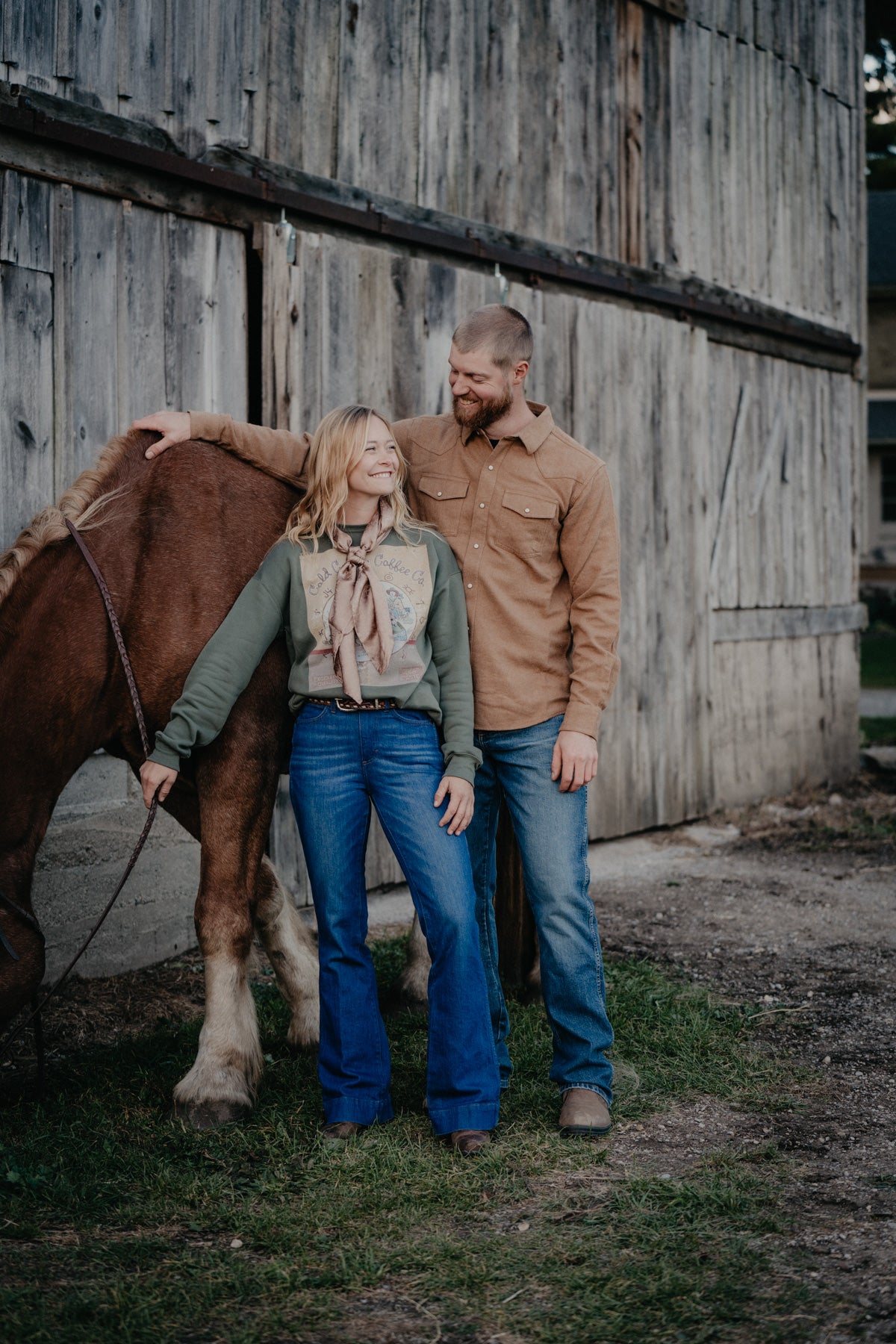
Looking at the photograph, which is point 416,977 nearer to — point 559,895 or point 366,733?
point 559,895

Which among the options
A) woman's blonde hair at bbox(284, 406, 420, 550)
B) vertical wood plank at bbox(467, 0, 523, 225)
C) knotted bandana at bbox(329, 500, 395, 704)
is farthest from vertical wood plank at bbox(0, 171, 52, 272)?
vertical wood plank at bbox(467, 0, 523, 225)

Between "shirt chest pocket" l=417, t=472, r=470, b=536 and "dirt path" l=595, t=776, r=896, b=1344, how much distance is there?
153 cm

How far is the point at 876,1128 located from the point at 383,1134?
3.90 ft

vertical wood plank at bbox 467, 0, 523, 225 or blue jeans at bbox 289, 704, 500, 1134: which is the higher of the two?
vertical wood plank at bbox 467, 0, 523, 225

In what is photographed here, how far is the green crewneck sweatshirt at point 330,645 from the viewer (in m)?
3.03

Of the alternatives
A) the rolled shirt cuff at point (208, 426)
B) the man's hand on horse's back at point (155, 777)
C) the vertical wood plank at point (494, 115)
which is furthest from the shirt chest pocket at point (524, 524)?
the vertical wood plank at point (494, 115)

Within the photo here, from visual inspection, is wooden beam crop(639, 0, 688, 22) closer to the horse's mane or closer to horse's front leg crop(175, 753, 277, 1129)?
the horse's mane

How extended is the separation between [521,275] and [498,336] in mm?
3260

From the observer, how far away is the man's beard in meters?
3.14

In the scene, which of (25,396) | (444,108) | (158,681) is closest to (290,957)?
(158,681)

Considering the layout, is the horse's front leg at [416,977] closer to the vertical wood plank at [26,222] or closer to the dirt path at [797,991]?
the dirt path at [797,991]

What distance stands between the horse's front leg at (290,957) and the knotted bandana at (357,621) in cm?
97

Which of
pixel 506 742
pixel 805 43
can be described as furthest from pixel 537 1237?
pixel 805 43

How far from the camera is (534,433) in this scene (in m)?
3.22
